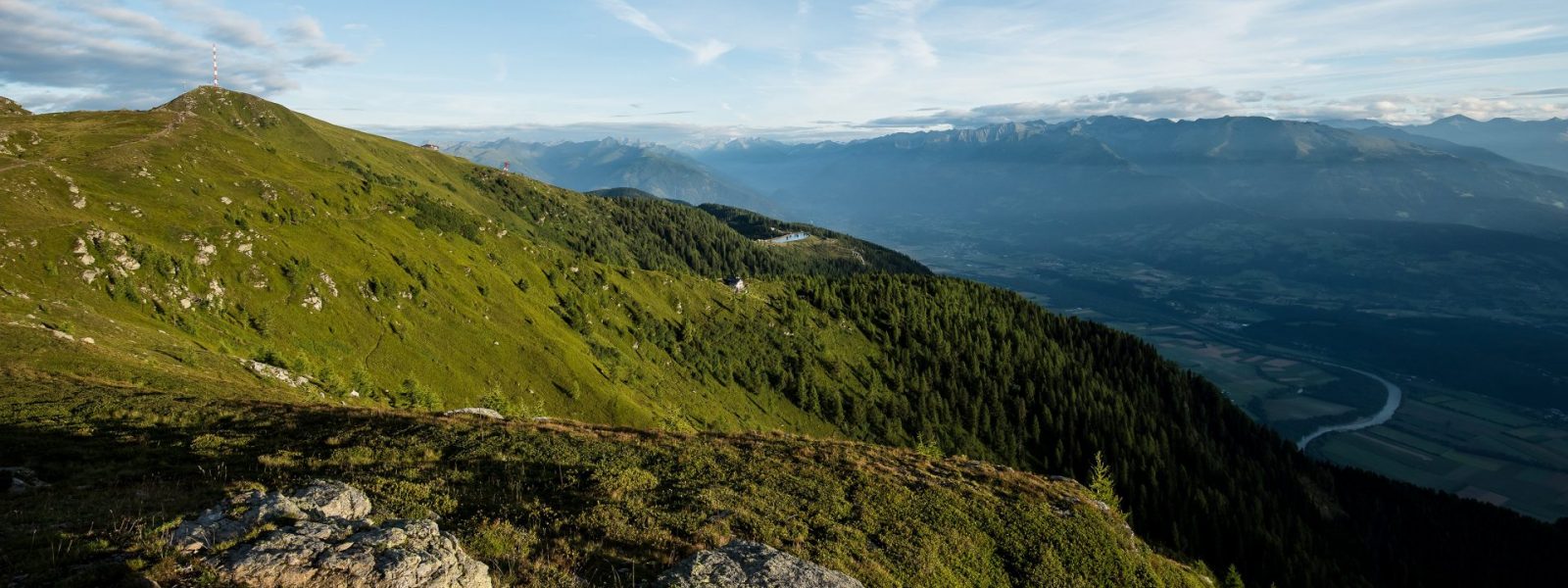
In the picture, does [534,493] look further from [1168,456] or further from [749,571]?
[1168,456]

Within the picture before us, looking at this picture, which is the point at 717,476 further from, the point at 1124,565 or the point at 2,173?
the point at 2,173

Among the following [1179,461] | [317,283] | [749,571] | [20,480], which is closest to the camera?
[749,571]

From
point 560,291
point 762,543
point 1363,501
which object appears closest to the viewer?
point 762,543

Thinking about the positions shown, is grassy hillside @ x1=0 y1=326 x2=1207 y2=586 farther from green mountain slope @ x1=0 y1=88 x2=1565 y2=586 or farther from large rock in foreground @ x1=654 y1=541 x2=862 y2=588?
large rock in foreground @ x1=654 y1=541 x2=862 y2=588

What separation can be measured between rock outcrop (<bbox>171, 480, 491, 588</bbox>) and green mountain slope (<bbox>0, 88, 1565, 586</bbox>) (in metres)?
6.89

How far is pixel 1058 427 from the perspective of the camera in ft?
588

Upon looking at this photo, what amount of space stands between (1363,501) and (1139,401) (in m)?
58.4

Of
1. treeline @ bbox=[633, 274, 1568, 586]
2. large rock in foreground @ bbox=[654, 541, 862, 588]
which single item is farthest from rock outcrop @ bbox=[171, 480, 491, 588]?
treeline @ bbox=[633, 274, 1568, 586]

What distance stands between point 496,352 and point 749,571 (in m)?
94.0

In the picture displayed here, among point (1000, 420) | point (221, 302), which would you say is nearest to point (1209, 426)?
point (1000, 420)

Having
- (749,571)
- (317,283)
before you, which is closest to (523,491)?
(749,571)

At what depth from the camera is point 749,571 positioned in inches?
837

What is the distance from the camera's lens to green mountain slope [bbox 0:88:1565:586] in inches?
2270

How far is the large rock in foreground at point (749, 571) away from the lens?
20281 millimetres
